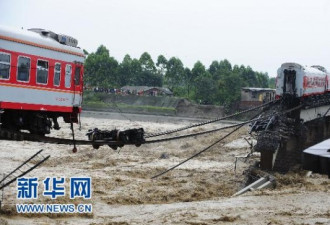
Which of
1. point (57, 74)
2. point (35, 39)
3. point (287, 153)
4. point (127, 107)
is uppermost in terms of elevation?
point (35, 39)

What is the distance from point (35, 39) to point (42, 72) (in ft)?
3.33

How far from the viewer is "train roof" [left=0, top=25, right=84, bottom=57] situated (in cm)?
1362

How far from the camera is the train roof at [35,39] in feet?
44.7

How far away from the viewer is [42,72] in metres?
14.7

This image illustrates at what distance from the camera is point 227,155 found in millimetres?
35312

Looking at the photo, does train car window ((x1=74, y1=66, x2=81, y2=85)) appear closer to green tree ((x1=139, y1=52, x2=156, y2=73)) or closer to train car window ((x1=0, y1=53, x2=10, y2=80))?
train car window ((x1=0, y1=53, x2=10, y2=80))

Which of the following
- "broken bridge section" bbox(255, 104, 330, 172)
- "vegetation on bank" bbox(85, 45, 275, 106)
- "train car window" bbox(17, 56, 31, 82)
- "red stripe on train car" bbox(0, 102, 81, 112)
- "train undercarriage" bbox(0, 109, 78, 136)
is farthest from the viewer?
"vegetation on bank" bbox(85, 45, 275, 106)

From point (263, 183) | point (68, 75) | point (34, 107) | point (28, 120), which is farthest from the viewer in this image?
point (263, 183)

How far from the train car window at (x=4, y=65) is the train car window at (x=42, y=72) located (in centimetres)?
118

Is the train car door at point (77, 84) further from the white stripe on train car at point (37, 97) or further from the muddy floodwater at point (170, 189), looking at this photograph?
the muddy floodwater at point (170, 189)

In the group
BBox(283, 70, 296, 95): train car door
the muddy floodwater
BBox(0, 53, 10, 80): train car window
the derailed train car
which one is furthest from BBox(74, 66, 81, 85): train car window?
BBox(283, 70, 296, 95): train car door

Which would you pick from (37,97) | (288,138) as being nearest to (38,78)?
(37,97)

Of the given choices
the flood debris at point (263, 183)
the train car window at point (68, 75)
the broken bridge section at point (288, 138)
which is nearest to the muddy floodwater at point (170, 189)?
the flood debris at point (263, 183)

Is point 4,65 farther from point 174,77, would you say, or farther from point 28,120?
point 174,77
